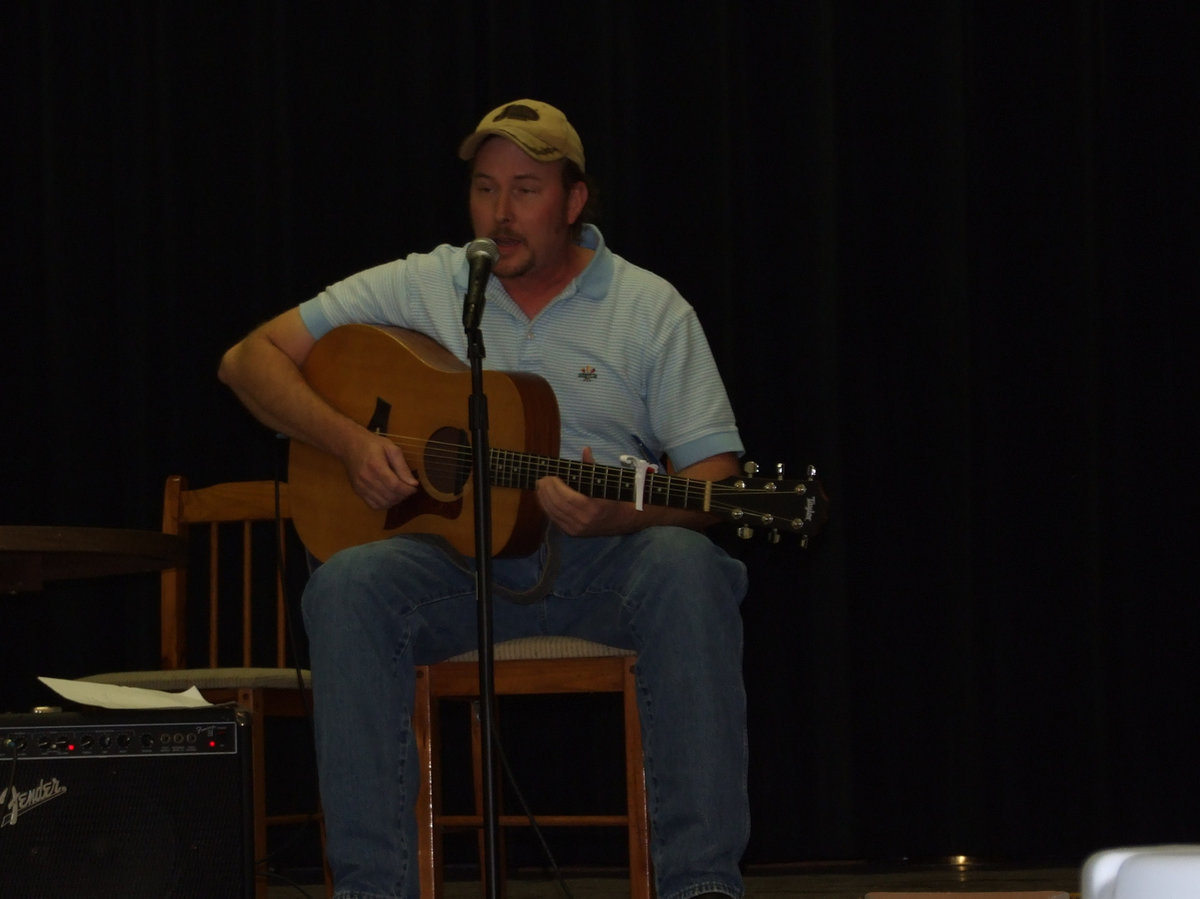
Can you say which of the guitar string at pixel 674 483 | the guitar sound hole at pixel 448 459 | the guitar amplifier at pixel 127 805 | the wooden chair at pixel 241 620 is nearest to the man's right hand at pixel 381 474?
the guitar sound hole at pixel 448 459


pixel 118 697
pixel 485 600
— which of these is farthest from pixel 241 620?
pixel 485 600

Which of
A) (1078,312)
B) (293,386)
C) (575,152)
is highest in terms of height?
(575,152)

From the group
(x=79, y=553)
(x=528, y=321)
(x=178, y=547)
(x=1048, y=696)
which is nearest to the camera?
(x=79, y=553)

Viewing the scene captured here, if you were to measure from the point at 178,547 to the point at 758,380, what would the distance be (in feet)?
4.57

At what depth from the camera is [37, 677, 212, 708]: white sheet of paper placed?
1700 millimetres

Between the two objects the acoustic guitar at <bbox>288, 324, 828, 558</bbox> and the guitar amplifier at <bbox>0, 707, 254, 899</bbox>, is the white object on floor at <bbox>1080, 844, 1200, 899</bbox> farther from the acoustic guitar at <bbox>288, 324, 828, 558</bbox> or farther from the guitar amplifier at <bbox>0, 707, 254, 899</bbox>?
the acoustic guitar at <bbox>288, 324, 828, 558</bbox>

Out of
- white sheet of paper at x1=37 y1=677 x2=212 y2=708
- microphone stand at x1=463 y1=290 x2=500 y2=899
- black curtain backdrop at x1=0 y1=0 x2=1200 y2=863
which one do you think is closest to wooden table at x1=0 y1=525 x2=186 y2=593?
white sheet of paper at x1=37 y1=677 x2=212 y2=708

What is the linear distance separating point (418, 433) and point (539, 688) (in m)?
0.44

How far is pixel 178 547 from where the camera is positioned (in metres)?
2.14

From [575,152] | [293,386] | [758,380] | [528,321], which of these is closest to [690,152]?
[758,380]

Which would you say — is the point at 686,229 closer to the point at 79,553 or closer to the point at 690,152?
the point at 690,152

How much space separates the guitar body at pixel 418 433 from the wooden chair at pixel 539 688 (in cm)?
16

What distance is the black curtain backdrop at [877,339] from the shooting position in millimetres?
2943

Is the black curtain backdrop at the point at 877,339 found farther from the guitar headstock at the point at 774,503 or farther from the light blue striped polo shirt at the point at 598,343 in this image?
the guitar headstock at the point at 774,503
